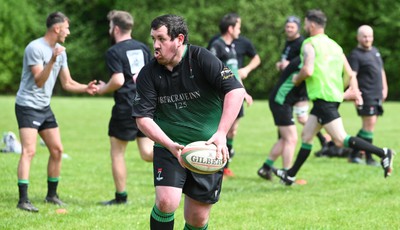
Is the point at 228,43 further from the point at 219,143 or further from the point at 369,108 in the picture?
the point at 219,143

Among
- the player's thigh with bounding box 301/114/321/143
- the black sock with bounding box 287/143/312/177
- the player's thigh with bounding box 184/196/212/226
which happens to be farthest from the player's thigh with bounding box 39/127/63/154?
the player's thigh with bounding box 184/196/212/226

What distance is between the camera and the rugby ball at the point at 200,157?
539cm

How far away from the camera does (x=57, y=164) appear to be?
9.02 meters

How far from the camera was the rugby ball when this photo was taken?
5.39 meters

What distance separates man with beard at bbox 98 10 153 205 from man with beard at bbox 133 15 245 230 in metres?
2.97

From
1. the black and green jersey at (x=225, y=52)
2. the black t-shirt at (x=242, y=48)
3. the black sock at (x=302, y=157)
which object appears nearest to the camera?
the black sock at (x=302, y=157)

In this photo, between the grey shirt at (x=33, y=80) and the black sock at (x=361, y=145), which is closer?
the grey shirt at (x=33, y=80)

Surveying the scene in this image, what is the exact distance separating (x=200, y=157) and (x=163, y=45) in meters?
0.90

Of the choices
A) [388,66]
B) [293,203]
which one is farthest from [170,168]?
[388,66]

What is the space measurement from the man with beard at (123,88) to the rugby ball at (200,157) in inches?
135

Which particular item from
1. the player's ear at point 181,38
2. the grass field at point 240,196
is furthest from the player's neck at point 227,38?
the player's ear at point 181,38

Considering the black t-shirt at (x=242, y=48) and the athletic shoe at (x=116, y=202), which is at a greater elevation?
the black t-shirt at (x=242, y=48)

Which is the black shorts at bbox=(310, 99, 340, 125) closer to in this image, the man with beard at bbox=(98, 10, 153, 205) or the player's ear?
the man with beard at bbox=(98, 10, 153, 205)

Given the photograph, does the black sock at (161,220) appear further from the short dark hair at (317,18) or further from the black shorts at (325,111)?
the short dark hair at (317,18)
